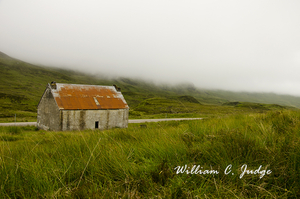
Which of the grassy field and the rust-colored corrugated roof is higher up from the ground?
the grassy field

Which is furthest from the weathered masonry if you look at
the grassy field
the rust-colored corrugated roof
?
the grassy field

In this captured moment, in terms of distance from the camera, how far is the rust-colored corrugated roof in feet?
88.2

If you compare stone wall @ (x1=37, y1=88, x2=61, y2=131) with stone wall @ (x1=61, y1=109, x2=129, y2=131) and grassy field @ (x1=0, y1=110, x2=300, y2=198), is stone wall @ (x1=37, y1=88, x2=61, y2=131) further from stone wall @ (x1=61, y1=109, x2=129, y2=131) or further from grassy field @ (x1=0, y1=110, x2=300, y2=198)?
grassy field @ (x1=0, y1=110, x2=300, y2=198)

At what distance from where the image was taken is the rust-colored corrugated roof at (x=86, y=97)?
26.9m

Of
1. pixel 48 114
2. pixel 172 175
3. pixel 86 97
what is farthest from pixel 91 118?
pixel 172 175

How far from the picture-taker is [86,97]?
2939 centimetres

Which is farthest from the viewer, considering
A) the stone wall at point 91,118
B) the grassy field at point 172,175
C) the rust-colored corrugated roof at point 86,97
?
the rust-colored corrugated roof at point 86,97

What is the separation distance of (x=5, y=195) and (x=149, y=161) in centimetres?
167

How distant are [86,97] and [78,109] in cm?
335

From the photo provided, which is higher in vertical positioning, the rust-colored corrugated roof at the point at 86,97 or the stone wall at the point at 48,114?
the rust-colored corrugated roof at the point at 86,97

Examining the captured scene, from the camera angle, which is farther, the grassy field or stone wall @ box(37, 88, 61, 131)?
stone wall @ box(37, 88, 61, 131)

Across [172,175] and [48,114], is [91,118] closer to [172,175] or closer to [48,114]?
[48,114]

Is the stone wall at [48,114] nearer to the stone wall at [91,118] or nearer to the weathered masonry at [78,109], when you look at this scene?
the weathered masonry at [78,109]

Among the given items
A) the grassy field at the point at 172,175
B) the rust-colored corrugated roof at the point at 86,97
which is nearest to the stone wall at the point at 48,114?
the rust-colored corrugated roof at the point at 86,97
